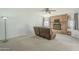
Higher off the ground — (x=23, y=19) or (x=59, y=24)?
(x=23, y=19)

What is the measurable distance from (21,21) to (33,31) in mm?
327

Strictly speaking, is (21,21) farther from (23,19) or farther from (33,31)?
(33,31)

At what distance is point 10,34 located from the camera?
2.15m

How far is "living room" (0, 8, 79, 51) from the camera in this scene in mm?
2119

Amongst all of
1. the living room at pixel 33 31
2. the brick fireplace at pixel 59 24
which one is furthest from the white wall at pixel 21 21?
the brick fireplace at pixel 59 24

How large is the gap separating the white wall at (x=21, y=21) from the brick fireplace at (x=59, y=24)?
0.28m

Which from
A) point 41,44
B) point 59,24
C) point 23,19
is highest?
point 23,19

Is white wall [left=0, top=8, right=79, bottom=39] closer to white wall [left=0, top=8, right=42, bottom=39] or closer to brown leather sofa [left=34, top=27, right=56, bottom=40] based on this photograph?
white wall [left=0, top=8, right=42, bottom=39]

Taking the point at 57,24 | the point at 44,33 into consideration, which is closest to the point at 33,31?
the point at 44,33

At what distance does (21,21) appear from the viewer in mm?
2146

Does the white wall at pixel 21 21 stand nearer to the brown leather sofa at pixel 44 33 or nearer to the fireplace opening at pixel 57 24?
the brown leather sofa at pixel 44 33

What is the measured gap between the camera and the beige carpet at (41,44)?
2.12 metres

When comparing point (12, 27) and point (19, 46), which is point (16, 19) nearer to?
point (12, 27)
